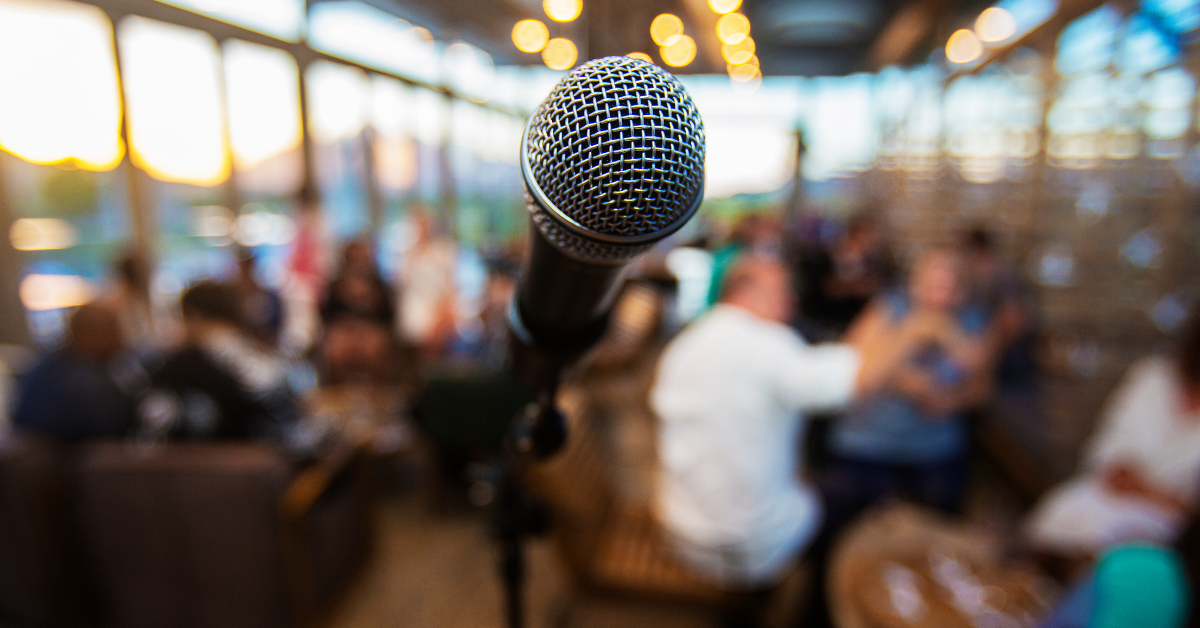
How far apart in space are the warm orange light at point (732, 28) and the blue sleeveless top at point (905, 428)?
3.73 meters

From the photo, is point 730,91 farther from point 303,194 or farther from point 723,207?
point 303,194

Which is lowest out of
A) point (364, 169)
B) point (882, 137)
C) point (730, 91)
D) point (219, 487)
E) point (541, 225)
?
point (219, 487)

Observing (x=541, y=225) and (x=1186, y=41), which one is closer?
(x=541, y=225)

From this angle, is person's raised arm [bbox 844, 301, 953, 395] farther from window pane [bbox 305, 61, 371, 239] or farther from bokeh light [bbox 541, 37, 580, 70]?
window pane [bbox 305, 61, 371, 239]

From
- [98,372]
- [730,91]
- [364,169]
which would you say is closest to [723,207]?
[730,91]

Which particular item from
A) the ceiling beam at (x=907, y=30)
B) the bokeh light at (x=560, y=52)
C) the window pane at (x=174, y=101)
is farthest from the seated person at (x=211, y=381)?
the ceiling beam at (x=907, y=30)

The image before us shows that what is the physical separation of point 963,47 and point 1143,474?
5830 millimetres

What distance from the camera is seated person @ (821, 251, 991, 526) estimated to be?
238 cm

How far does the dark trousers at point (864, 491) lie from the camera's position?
2238mm

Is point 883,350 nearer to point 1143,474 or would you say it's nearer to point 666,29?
point 1143,474

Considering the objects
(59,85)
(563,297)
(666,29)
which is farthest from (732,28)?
(563,297)

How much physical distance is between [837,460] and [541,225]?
2.64 m

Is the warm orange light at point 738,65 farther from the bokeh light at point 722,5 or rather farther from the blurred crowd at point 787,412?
the blurred crowd at point 787,412

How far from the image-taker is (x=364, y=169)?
6.65 meters
